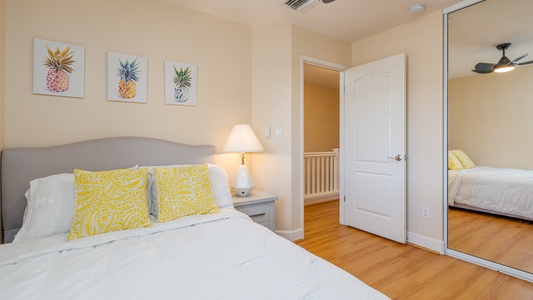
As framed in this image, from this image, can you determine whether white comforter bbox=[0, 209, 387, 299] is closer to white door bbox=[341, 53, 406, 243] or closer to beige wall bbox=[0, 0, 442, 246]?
beige wall bbox=[0, 0, 442, 246]

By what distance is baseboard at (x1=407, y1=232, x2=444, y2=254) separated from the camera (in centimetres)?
254

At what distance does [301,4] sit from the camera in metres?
2.29

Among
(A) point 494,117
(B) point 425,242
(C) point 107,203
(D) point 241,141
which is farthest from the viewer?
(B) point 425,242

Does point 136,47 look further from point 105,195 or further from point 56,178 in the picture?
point 105,195

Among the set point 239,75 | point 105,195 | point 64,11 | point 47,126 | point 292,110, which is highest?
point 64,11

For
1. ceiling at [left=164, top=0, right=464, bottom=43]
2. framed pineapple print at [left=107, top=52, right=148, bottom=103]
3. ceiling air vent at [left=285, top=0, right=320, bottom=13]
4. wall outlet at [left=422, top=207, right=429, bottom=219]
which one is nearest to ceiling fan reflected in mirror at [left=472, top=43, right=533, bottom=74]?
ceiling at [left=164, top=0, right=464, bottom=43]

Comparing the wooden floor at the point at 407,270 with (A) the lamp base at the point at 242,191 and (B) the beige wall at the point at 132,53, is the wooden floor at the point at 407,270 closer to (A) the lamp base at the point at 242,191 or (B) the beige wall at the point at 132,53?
(A) the lamp base at the point at 242,191

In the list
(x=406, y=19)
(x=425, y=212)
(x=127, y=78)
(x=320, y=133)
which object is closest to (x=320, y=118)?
(x=320, y=133)

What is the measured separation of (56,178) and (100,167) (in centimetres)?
35

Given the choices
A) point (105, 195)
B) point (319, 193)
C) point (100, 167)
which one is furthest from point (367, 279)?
point (319, 193)

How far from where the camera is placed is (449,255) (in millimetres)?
2482

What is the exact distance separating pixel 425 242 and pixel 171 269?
8.70 ft

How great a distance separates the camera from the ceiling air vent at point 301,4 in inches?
87.5

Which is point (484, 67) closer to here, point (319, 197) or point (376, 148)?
point (376, 148)
